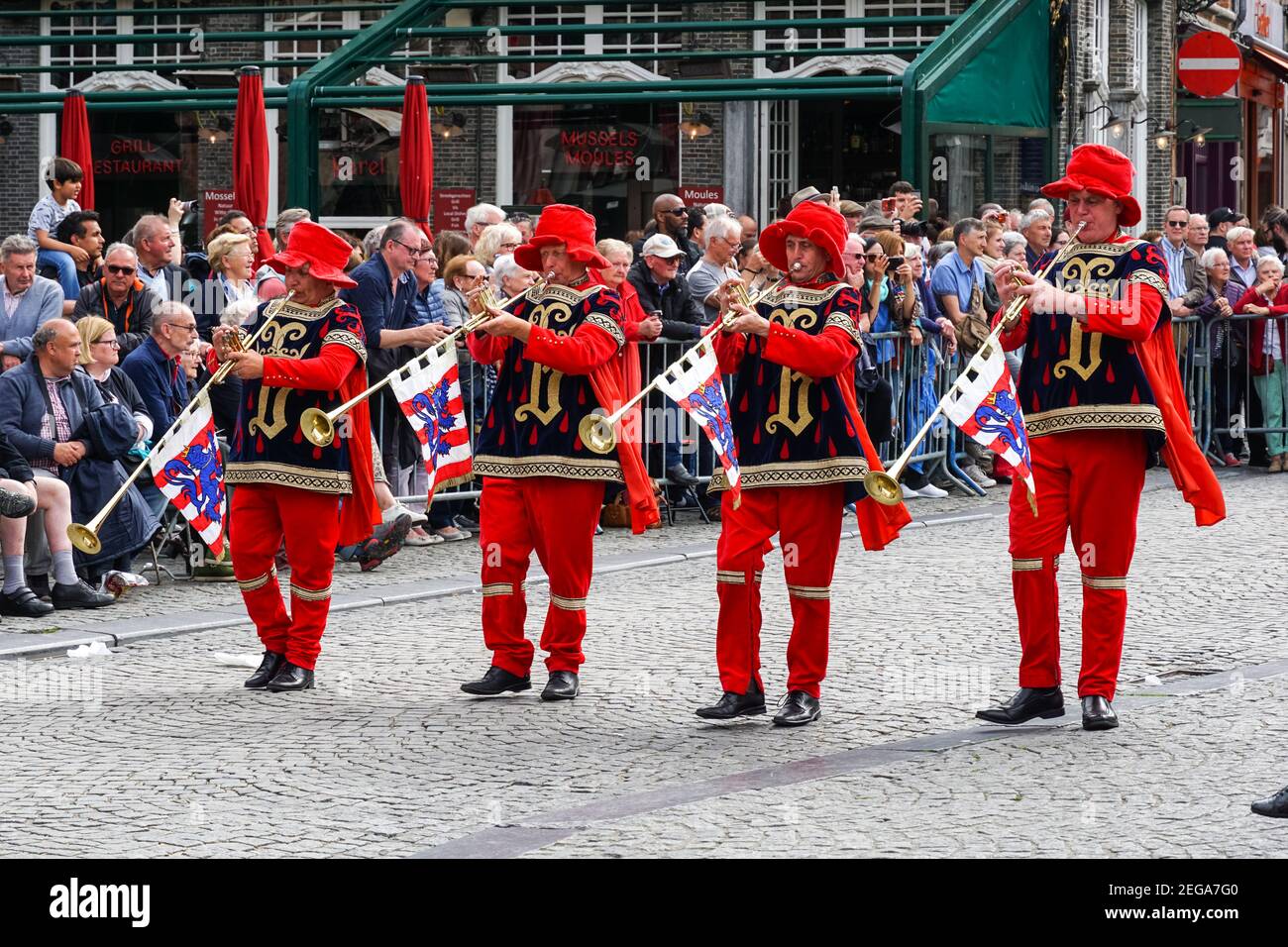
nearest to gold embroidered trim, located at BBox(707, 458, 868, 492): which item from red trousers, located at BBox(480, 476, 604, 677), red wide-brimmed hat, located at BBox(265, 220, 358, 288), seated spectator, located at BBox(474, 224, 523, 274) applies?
red trousers, located at BBox(480, 476, 604, 677)

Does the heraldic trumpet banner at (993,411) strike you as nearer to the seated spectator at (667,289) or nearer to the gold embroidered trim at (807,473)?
the gold embroidered trim at (807,473)

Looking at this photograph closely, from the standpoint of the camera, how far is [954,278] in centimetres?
1573

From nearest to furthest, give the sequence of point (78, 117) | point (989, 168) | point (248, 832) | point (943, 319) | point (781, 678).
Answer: point (248, 832) < point (781, 678) < point (943, 319) < point (78, 117) < point (989, 168)

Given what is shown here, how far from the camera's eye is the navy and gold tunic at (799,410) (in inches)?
318

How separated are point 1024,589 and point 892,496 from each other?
67 cm

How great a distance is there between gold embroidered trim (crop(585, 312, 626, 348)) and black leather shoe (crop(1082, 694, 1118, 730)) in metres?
2.23

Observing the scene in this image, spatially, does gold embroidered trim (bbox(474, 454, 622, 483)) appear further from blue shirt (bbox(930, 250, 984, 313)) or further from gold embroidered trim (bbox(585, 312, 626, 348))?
blue shirt (bbox(930, 250, 984, 313))

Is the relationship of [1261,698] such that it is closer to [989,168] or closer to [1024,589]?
[1024,589]

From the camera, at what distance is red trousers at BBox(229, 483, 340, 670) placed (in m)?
8.93

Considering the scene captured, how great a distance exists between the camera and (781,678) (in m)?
9.07

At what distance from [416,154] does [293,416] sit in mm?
9866

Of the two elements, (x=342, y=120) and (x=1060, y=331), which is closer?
(x=1060, y=331)

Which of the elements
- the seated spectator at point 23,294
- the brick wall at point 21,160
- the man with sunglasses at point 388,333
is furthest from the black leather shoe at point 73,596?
the brick wall at point 21,160

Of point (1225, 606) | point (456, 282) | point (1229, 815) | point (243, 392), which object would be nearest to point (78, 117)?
point (456, 282)
